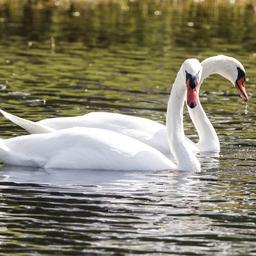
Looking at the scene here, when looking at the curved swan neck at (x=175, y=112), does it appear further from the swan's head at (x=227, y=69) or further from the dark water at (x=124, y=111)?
the swan's head at (x=227, y=69)

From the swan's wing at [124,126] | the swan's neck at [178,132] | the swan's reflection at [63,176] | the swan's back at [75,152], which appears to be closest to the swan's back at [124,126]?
the swan's wing at [124,126]

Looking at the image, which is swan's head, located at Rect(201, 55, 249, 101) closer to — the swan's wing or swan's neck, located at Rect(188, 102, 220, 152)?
swan's neck, located at Rect(188, 102, 220, 152)

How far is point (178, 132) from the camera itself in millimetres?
14938

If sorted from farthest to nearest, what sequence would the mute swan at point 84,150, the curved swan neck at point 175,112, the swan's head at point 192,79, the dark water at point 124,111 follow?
1. the curved swan neck at point 175,112
2. the mute swan at point 84,150
3. the swan's head at point 192,79
4. the dark water at point 124,111

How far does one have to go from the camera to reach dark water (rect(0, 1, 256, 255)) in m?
10.9

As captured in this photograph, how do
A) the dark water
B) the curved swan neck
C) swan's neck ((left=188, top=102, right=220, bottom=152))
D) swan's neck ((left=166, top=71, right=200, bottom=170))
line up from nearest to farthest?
the dark water → swan's neck ((left=166, top=71, right=200, bottom=170)) → the curved swan neck → swan's neck ((left=188, top=102, right=220, bottom=152))

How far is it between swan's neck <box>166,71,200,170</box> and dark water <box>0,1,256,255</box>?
205 millimetres

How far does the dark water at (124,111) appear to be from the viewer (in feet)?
35.8

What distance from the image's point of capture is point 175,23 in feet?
111

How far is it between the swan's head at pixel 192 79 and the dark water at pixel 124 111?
962 millimetres

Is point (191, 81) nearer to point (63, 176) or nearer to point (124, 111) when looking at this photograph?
point (63, 176)

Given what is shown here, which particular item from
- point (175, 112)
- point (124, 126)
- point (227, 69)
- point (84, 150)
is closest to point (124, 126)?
point (124, 126)

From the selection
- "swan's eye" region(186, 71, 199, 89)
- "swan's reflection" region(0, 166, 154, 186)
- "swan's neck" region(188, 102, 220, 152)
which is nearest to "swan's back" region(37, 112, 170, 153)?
"swan's neck" region(188, 102, 220, 152)

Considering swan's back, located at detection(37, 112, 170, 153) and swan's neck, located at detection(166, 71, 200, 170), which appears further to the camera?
swan's back, located at detection(37, 112, 170, 153)
